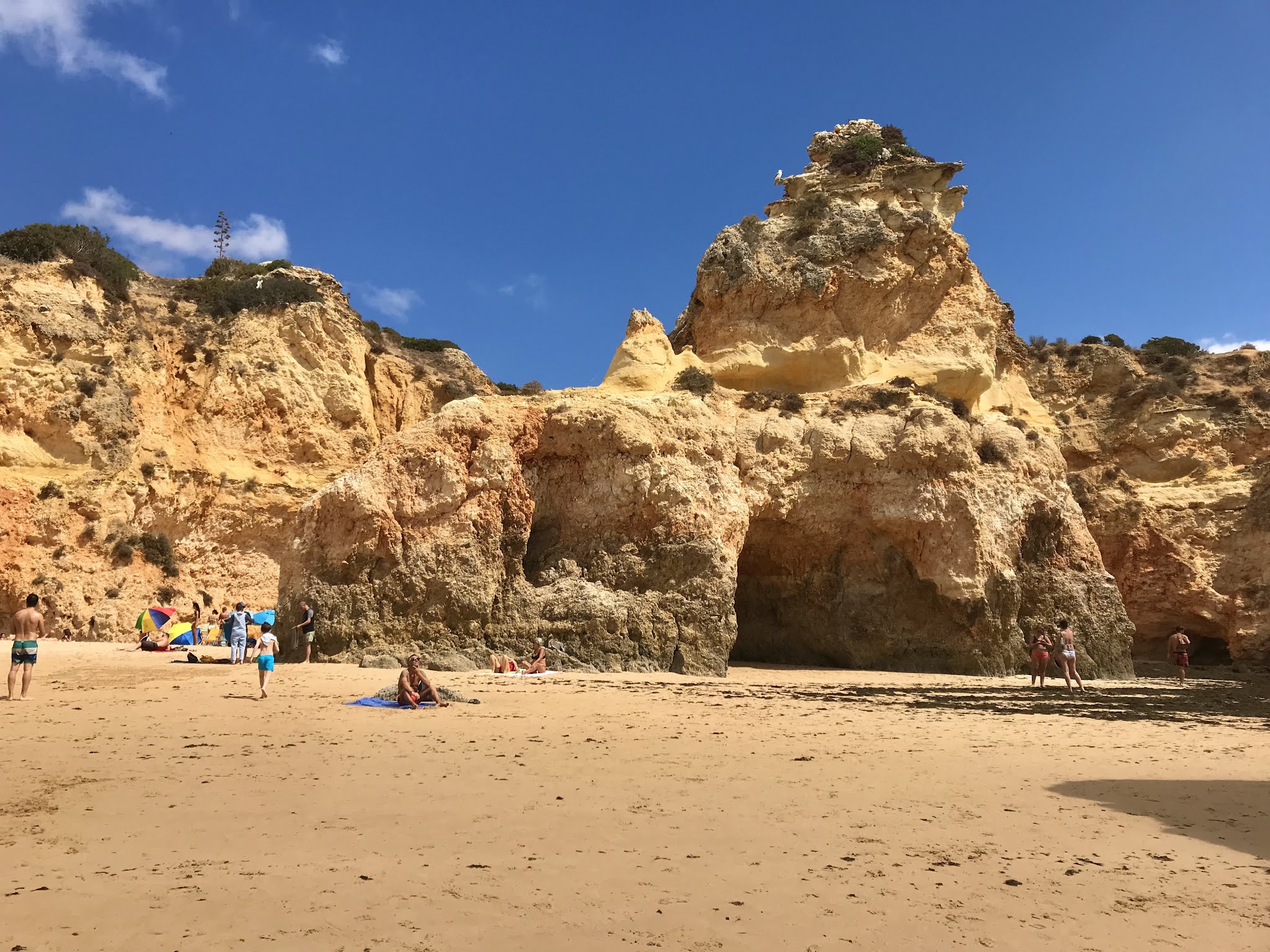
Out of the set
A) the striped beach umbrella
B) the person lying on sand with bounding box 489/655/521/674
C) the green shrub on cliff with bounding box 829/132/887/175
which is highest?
the green shrub on cliff with bounding box 829/132/887/175

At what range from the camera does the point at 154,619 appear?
1892cm

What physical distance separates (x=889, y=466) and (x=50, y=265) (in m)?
23.6

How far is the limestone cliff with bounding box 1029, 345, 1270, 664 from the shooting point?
23188 mm

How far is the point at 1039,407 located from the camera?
2433cm

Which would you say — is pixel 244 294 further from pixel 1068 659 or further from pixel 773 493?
pixel 1068 659

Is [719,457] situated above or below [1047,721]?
above

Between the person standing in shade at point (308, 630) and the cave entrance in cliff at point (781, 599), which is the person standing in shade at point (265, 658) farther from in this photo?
the cave entrance in cliff at point (781, 599)

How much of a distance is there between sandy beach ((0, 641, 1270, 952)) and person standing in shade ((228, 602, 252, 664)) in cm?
574

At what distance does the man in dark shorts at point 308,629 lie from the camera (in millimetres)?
13375

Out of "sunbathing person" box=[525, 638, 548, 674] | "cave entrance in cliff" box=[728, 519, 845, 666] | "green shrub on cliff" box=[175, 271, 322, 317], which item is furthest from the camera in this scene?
"green shrub on cliff" box=[175, 271, 322, 317]

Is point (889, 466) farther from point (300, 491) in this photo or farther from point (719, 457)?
point (300, 491)

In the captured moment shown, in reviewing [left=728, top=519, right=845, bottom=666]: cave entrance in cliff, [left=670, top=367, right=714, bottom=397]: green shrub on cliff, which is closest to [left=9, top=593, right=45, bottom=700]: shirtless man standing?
[left=670, top=367, right=714, bottom=397]: green shrub on cliff

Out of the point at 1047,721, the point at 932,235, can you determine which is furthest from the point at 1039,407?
the point at 1047,721

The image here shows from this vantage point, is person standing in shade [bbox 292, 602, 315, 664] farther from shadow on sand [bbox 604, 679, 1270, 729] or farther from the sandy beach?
shadow on sand [bbox 604, 679, 1270, 729]
